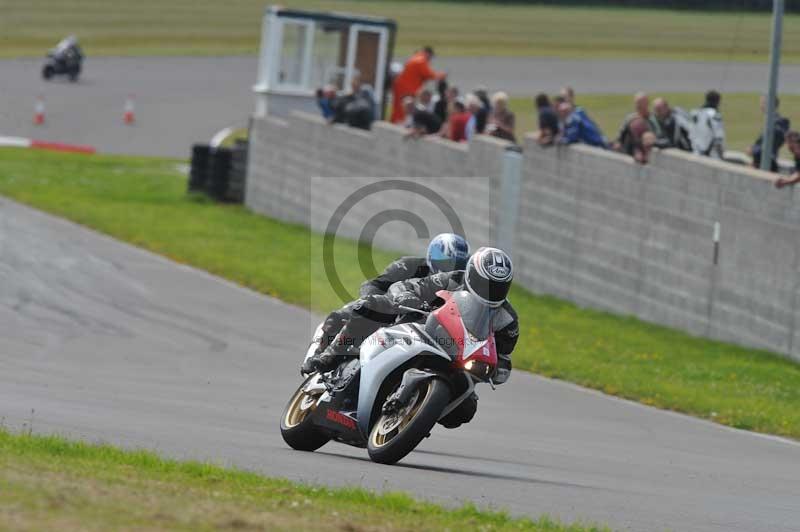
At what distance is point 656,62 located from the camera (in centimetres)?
5094

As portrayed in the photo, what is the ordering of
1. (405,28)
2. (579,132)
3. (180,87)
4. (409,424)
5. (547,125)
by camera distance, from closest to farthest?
(409,424) < (579,132) < (547,125) < (180,87) < (405,28)

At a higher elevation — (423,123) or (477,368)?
(423,123)

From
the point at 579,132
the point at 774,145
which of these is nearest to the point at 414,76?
the point at 579,132

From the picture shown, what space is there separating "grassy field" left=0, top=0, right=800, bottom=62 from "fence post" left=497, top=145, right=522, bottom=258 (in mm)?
23102

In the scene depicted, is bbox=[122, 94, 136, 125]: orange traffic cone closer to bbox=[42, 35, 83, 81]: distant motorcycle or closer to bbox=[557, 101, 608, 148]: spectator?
bbox=[42, 35, 83, 81]: distant motorcycle

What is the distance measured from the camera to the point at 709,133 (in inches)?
811

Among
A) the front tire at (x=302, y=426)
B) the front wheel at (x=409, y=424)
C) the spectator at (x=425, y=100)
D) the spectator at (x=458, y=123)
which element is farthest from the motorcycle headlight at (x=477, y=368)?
the spectator at (x=425, y=100)

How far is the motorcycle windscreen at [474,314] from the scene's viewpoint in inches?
389

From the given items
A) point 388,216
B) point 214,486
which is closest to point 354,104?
point 388,216

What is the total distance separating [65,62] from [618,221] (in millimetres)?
32121

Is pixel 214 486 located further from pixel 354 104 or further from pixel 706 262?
pixel 354 104

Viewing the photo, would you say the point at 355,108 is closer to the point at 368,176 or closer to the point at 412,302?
the point at 368,176

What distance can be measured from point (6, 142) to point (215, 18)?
88.7ft

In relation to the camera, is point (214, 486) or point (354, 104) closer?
point (214, 486)
